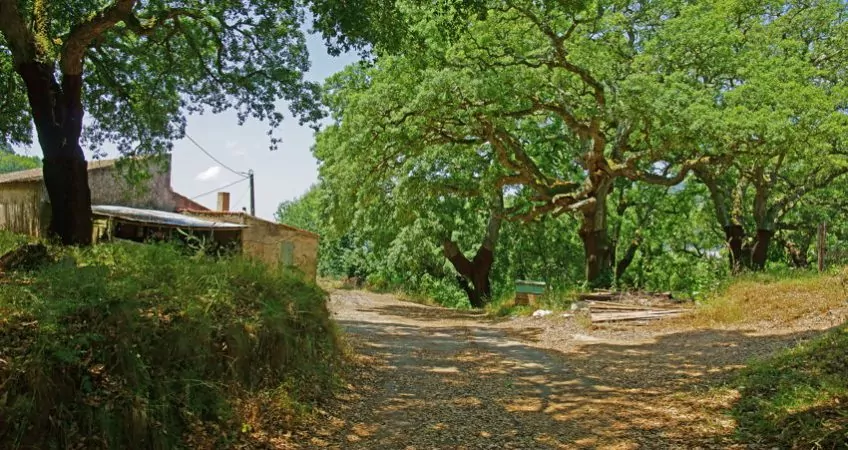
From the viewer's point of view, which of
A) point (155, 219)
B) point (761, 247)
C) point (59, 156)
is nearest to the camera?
point (59, 156)

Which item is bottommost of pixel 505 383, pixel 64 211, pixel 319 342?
pixel 505 383

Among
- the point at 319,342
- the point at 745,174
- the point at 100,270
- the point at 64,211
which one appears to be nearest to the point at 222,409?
the point at 100,270

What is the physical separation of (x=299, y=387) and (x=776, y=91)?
47.7 feet

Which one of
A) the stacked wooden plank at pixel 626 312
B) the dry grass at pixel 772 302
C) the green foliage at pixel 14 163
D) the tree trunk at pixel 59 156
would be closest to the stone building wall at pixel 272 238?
the stacked wooden plank at pixel 626 312

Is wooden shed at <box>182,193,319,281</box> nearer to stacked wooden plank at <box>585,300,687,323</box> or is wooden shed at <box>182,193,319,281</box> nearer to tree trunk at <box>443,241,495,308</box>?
tree trunk at <box>443,241,495,308</box>

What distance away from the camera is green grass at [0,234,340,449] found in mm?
3785

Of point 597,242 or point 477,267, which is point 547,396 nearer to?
point 597,242

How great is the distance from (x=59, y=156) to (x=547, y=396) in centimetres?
745

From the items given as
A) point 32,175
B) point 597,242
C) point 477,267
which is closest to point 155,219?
point 32,175

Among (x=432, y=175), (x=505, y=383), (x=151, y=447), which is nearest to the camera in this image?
(x=151, y=447)

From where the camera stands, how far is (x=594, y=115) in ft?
52.5

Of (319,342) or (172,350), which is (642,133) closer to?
→ (319,342)

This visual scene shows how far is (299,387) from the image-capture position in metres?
6.40

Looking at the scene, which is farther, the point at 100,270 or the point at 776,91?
the point at 776,91
